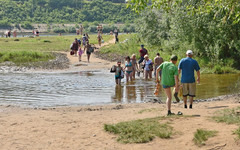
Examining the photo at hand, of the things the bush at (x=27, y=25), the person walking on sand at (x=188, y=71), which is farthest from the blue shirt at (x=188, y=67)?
the bush at (x=27, y=25)

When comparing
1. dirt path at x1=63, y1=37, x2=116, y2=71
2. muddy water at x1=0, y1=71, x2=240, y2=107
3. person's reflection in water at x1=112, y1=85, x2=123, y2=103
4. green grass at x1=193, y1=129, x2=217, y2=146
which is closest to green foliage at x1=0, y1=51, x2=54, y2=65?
dirt path at x1=63, y1=37, x2=116, y2=71

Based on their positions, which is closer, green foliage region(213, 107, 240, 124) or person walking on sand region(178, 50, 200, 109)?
green foliage region(213, 107, 240, 124)

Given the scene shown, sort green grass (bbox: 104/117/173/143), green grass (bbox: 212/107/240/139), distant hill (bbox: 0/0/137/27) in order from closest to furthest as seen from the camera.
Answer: green grass (bbox: 104/117/173/143) < green grass (bbox: 212/107/240/139) < distant hill (bbox: 0/0/137/27)

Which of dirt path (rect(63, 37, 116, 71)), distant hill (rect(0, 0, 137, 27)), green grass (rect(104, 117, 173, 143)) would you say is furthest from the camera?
distant hill (rect(0, 0, 137, 27))

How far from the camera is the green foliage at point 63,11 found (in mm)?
122688

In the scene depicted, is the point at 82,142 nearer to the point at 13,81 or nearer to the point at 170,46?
the point at 13,81

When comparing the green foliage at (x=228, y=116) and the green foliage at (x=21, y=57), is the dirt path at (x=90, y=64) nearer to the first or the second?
the green foliage at (x=21, y=57)

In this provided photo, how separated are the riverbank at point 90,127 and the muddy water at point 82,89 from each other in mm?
1771

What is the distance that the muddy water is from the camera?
16359 millimetres

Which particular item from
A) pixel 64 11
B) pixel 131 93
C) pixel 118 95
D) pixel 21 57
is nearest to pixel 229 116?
pixel 118 95

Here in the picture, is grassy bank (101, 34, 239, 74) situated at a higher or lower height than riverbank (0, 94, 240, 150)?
higher

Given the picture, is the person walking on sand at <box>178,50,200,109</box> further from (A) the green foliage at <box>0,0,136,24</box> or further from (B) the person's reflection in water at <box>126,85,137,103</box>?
(A) the green foliage at <box>0,0,136,24</box>

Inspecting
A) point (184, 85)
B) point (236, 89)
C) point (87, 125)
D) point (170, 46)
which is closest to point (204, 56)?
point (170, 46)

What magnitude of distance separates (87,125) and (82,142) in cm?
158
